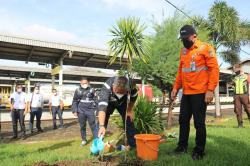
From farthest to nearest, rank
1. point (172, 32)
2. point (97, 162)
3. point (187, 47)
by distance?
point (172, 32)
point (187, 47)
point (97, 162)

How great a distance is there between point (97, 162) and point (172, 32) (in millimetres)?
9900

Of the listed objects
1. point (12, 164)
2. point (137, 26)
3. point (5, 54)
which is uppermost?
point (5, 54)

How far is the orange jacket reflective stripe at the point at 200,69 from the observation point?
508 centimetres

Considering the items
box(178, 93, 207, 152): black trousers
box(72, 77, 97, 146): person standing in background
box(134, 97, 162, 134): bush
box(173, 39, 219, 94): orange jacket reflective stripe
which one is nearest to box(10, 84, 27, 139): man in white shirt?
box(72, 77, 97, 146): person standing in background

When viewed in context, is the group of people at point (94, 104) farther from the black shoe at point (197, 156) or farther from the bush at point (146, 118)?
the black shoe at point (197, 156)

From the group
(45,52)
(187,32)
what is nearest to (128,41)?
(187,32)

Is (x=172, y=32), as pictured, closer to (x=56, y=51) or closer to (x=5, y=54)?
(x=56, y=51)

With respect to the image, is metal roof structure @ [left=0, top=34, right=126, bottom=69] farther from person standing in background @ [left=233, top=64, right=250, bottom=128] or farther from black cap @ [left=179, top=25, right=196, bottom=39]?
black cap @ [left=179, top=25, right=196, bottom=39]

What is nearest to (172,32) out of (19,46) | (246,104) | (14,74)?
(246,104)

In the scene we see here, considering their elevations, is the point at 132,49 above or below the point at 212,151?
above

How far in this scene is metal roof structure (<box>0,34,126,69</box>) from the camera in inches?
695

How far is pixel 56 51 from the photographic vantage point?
20.1m

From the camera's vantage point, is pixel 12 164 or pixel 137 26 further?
pixel 137 26

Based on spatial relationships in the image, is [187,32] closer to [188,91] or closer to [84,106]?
[188,91]
